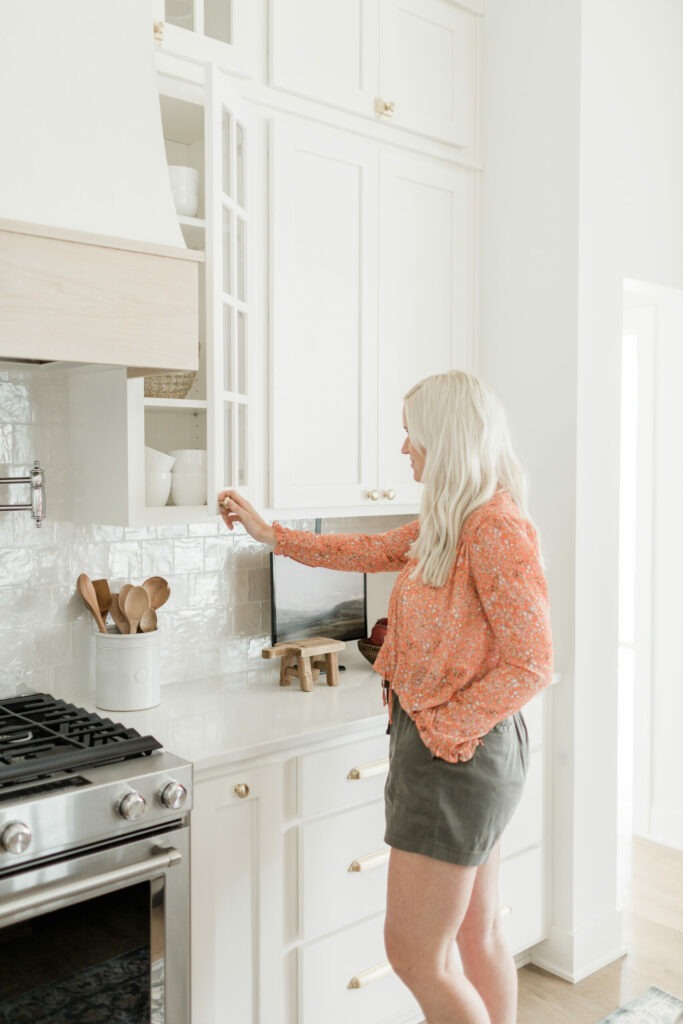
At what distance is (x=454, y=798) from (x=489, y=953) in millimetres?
485

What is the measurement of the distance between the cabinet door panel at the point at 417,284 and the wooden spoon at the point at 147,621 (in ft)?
2.46

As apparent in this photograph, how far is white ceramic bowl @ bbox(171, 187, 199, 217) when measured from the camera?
2.18m

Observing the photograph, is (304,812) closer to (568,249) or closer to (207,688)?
(207,688)

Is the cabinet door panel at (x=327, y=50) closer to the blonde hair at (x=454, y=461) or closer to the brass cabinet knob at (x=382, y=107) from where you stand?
the brass cabinet knob at (x=382, y=107)

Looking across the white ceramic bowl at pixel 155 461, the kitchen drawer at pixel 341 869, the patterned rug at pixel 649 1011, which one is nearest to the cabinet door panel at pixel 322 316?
the white ceramic bowl at pixel 155 461

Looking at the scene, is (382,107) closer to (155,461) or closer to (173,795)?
(155,461)

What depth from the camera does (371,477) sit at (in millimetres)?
2615

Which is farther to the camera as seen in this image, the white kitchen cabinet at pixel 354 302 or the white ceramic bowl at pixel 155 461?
the white kitchen cabinet at pixel 354 302

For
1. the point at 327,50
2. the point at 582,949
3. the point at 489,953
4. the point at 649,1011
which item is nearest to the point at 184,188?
the point at 327,50

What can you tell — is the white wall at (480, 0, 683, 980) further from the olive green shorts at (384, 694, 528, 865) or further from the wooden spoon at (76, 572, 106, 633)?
the wooden spoon at (76, 572, 106, 633)

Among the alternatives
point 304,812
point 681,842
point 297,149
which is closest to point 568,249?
point 297,149

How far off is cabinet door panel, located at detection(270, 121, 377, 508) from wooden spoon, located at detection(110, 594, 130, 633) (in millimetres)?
467

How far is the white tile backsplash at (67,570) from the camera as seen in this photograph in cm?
220

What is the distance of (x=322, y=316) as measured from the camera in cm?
248
